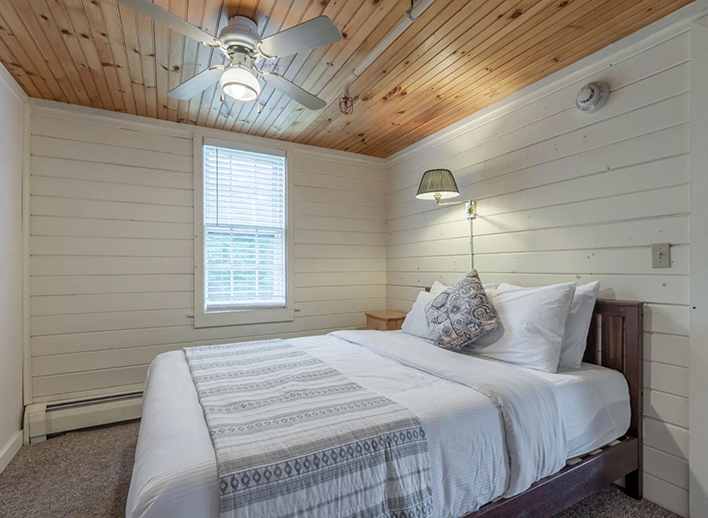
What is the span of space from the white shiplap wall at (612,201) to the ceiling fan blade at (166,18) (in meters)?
2.13

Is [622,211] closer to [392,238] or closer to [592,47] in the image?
[592,47]

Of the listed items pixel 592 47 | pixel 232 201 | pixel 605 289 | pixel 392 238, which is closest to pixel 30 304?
pixel 232 201

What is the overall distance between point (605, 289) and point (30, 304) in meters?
4.03

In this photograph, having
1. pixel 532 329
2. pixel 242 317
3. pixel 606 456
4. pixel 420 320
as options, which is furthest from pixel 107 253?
pixel 606 456

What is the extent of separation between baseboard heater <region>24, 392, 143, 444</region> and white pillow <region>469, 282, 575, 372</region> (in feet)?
9.26

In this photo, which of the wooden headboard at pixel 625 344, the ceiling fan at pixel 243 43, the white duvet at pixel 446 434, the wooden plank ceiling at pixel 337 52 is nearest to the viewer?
the white duvet at pixel 446 434

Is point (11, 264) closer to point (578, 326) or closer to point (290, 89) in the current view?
point (290, 89)

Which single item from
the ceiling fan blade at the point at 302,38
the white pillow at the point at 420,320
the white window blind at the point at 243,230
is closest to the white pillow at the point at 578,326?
the white pillow at the point at 420,320

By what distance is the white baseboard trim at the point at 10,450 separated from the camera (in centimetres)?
227

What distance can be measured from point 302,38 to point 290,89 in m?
0.50

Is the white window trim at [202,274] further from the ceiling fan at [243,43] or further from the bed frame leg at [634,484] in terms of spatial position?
the bed frame leg at [634,484]

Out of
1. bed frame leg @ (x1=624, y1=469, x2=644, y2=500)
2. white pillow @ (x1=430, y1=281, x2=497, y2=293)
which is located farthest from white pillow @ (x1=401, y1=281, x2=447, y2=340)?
bed frame leg @ (x1=624, y1=469, x2=644, y2=500)

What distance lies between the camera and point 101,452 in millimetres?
2465

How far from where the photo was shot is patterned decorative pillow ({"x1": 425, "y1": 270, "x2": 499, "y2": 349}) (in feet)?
7.27
